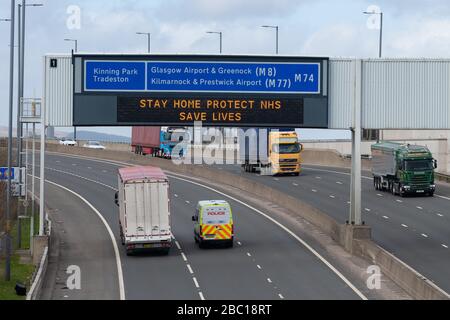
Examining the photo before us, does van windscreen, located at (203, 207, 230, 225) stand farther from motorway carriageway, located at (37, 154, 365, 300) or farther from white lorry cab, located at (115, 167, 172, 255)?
white lorry cab, located at (115, 167, 172, 255)

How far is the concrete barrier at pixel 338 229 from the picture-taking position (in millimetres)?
43344

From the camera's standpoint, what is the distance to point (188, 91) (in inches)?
2090

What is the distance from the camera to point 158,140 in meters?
111

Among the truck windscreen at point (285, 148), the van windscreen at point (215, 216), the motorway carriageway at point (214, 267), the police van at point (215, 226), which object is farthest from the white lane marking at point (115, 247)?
the truck windscreen at point (285, 148)

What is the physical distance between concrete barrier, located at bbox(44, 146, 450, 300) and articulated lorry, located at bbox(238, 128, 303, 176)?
488 cm

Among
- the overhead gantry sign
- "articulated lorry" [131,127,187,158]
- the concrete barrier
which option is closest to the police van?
the concrete barrier

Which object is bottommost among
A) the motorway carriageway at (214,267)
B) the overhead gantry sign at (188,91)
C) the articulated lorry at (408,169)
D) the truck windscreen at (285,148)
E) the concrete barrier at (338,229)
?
the motorway carriageway at (214,267)

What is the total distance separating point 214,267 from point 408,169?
3091cm

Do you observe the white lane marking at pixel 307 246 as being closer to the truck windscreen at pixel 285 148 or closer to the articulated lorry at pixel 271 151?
the truck windscreen at pixel 285 148

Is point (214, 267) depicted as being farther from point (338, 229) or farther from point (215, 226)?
point (338, 229)

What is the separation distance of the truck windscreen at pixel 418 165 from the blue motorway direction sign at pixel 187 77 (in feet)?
87.3

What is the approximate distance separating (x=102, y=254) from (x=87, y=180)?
3973 cm
